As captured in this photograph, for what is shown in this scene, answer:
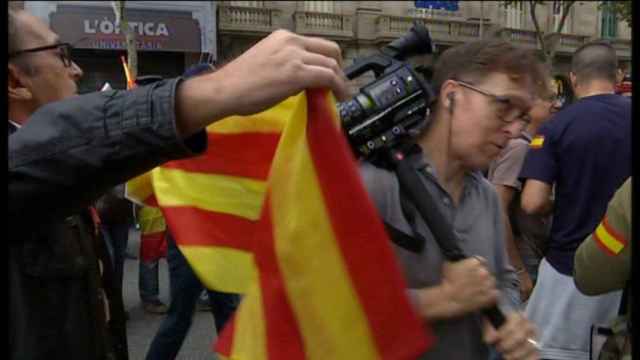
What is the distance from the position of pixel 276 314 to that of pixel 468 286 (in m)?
0.44

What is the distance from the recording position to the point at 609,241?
6.21 feet

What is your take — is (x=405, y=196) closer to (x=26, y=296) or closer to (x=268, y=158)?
(x=268, y=158)

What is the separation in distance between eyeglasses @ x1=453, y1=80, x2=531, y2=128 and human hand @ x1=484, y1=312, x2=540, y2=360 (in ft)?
1.77

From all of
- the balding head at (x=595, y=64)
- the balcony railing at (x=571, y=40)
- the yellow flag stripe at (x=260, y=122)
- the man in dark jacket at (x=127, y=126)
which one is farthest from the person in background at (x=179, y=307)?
the balcony railing at (x=571, y=40)

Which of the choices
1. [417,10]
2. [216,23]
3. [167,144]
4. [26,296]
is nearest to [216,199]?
[26,296]

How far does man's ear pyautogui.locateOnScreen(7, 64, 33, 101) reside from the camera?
1.43 m

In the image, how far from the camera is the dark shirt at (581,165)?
3242 millimetres

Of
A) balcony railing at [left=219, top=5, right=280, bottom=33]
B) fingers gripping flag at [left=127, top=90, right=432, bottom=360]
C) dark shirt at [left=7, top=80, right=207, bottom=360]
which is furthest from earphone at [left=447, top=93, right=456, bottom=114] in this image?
balcony railing at [left=219, top=5, right=280, bottom=33]

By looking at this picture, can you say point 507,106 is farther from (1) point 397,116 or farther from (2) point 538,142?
(2) point 538,142

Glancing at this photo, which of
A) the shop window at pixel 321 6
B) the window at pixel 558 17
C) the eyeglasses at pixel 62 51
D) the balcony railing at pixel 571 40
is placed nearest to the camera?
the eyeglasses at pixel 62 51

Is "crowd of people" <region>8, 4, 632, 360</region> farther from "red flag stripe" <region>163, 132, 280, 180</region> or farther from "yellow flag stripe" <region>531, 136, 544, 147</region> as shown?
"red flag stripe" <region>163, 132, 280, 180</region>

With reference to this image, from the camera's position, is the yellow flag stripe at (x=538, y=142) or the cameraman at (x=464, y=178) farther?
the yellow flag stripe at (x=538, y=142)

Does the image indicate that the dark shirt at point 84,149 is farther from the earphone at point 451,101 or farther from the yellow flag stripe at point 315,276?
the earphone at point 451,101

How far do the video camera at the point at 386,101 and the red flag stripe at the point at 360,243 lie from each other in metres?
0.10
